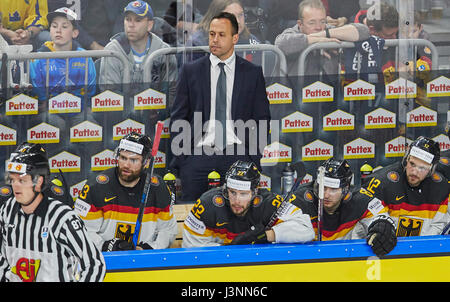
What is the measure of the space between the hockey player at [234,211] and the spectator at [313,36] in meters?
1.62

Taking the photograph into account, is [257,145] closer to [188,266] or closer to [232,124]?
[232,124]

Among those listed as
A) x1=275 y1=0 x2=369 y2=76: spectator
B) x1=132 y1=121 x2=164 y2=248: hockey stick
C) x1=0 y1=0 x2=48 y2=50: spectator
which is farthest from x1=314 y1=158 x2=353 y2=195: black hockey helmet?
x1=0 y1=0 x2=48 y2=50: spectator

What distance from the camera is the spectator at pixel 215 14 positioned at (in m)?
7.63

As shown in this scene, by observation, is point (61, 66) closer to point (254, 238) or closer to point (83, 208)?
point (83, 208)

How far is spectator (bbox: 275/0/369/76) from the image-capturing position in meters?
7.79

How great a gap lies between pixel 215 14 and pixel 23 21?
1.52 meters

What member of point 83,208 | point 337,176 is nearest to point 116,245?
point 83,208

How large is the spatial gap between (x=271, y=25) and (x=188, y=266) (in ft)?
9.71

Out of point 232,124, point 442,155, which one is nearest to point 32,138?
point 232,124

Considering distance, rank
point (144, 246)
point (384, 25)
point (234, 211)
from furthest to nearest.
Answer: point (384, 25)
point (234, 211)
point (144, 246)

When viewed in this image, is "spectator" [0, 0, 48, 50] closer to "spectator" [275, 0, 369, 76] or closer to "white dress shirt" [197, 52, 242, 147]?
"white dress shirt" [197, 52, 242, 147]

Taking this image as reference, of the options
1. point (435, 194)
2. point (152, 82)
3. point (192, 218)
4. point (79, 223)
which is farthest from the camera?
point (152, 82)

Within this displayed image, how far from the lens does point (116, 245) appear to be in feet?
19.9

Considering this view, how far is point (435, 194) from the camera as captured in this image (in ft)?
23.4
